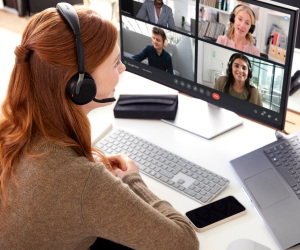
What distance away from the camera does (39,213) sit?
31.2 inches

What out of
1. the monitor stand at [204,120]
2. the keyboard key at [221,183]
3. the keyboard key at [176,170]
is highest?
the monitor stand at [204,120]

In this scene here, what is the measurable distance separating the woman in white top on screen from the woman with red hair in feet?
1.22

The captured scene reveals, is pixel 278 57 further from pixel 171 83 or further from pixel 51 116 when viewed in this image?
pixel 51 116

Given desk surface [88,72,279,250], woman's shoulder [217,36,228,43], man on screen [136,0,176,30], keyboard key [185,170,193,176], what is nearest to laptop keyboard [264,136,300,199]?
desk surface [88,72,279,250]

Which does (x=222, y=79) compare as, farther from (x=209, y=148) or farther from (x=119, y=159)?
(x=119, y=159)

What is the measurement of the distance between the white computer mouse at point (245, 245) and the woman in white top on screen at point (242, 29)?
492 millimetres

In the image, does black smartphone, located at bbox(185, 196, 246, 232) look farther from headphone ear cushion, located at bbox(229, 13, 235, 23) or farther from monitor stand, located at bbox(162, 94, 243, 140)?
headphone ear cushion, located at bbox(229, 13, 235, 23)

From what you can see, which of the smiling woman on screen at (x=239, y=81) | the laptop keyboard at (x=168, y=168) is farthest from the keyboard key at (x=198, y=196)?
the smiling woman on screen at (x=239, y=81)

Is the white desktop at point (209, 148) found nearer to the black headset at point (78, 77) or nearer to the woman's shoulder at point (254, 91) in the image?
the woman's shoulder at point (254, 91)

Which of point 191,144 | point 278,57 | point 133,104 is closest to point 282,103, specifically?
point 278,57

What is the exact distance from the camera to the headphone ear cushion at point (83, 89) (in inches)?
32.4

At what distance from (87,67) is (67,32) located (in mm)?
89

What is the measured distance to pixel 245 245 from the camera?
0.94 m

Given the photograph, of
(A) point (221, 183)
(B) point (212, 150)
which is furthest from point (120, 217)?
(B) point (212, 150)
